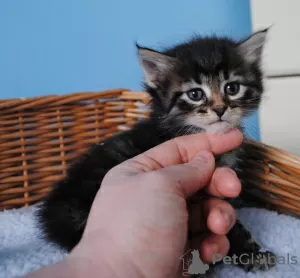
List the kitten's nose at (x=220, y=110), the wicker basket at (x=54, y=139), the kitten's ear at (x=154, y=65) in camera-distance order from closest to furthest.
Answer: the kitten's nose at (x=220, y=110), the kitten's ear at (x=154, y=65), the wicker basket at (x=54, y=139)

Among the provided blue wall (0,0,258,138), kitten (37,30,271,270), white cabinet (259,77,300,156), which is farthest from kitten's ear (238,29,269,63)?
blue wall (0,0,258,138)

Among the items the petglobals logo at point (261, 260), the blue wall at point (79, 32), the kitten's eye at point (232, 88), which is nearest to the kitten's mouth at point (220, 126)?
the kitten's eye at point (232, 88)

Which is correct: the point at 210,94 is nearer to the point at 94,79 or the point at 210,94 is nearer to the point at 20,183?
the point at 20,183

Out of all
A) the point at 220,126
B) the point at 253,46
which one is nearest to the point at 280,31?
the point at 253,46

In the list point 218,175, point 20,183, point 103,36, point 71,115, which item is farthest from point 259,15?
point 20,183

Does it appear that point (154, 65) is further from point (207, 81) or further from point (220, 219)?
point (220, 219)

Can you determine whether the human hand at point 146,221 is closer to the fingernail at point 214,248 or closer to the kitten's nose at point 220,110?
the fingernail at point 214,248

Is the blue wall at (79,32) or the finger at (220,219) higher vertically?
the blue wall at (79,32)
